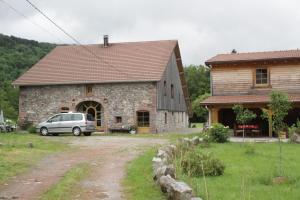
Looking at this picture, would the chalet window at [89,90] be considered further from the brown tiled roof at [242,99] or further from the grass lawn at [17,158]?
the grass lawn at [17,158]

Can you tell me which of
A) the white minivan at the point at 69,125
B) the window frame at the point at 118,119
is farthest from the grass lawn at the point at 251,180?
the window frame at the point at 118,119

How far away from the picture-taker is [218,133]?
25.7 metres

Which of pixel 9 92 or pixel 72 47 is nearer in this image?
pixel 72 47

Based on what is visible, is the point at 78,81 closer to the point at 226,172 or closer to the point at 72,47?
the point at 72,47

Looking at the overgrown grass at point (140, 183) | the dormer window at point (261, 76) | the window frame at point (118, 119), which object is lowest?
the overgrown grass at point (140, 183)

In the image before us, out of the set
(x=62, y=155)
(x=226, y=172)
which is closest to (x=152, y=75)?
(x=62, y=155)

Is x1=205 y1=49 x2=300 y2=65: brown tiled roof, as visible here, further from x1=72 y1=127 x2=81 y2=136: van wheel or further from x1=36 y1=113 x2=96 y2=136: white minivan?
x1=72 y1=127 x2=81 y2=136: van wheel

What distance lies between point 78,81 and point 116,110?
3.77 metres

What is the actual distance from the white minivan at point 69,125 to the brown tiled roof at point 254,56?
887cm

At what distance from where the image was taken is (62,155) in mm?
18359

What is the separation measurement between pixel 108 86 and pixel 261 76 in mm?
12028

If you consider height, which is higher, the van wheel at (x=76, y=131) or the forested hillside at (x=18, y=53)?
the forested hillside at (x=18, y=53)

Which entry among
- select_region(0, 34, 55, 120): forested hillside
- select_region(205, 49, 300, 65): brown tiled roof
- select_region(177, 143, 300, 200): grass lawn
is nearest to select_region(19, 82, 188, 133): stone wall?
select_region(205, 49, 300, 65): brown tiled roof

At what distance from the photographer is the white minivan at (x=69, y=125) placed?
31719mm
